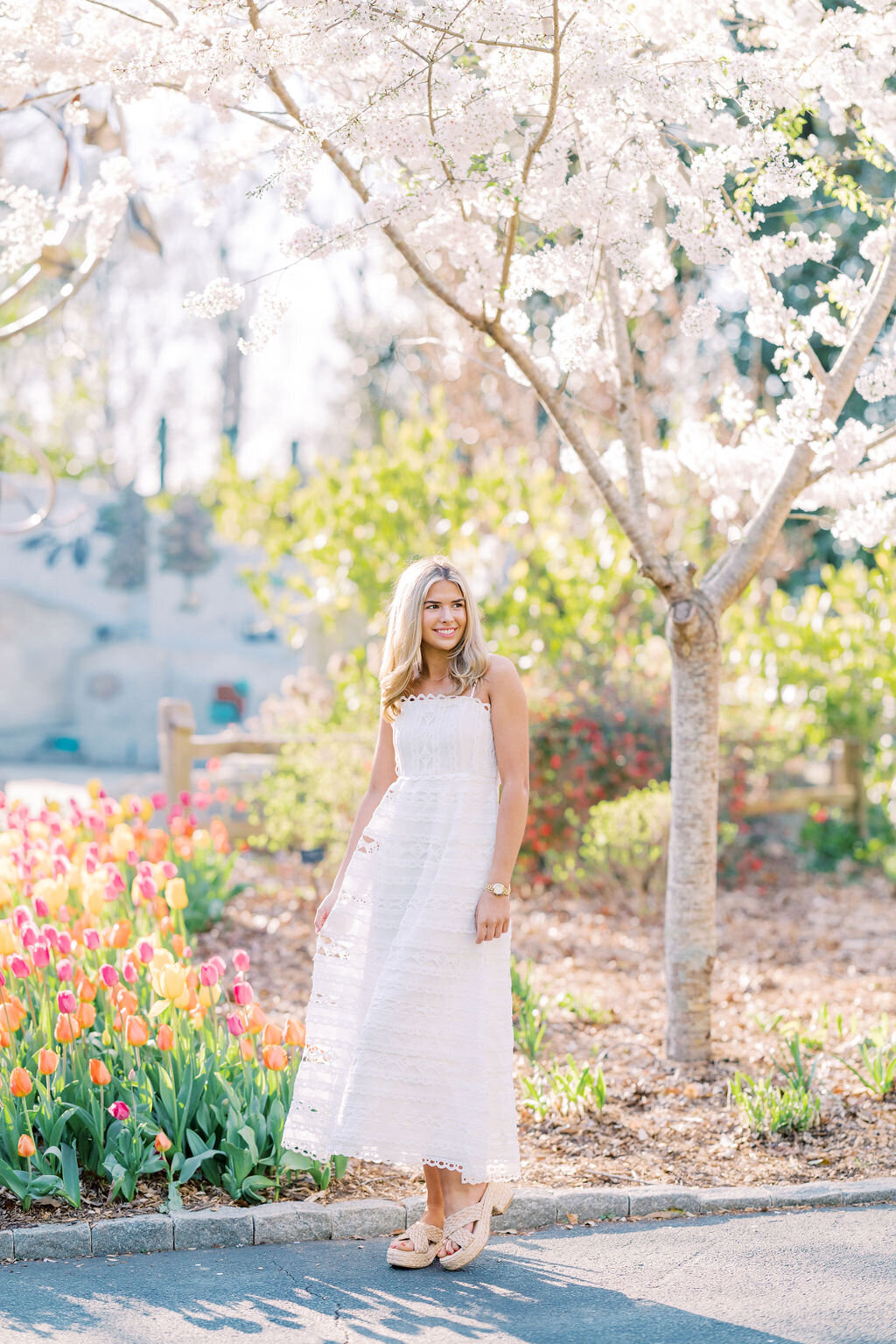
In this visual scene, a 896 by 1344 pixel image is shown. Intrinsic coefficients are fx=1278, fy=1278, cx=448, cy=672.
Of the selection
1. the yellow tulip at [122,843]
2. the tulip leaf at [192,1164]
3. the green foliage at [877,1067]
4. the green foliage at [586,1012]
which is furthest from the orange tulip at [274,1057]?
the green foliage at [586,1012]

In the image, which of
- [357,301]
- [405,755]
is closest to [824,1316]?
[405,755]

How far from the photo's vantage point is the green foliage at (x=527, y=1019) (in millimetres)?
4527

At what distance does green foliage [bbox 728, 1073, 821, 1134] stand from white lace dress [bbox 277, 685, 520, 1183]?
1114 mm

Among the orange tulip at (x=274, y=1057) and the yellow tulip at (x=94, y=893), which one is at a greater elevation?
the yellow tulip at (x=94, y=893)

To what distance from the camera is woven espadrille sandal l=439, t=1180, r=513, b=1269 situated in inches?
120

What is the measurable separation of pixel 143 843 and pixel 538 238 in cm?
281

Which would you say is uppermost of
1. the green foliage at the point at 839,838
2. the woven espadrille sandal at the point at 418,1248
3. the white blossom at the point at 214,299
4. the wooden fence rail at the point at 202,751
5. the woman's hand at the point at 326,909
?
the white blossom at the point at 214,299

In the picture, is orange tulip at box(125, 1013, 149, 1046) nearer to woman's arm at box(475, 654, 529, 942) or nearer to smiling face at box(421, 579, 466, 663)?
woman's arm at box(475, 654, 529, 942)

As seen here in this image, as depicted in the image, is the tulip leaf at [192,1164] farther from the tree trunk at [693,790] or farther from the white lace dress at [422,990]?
the tree trunk at [693,790]

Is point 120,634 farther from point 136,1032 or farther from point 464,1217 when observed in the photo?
point 464,1217

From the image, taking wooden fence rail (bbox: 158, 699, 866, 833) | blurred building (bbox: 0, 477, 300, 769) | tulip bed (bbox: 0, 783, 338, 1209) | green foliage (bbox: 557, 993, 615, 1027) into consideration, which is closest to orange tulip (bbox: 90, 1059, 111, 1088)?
tulip bed (bbox: 0, 783, 338, 1209)

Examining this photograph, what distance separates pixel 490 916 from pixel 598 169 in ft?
7.56

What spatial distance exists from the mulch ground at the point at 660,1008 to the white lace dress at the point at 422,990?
0.48 m

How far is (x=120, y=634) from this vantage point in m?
15.6
